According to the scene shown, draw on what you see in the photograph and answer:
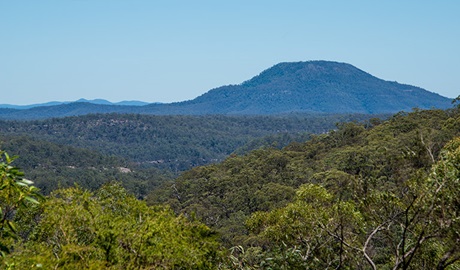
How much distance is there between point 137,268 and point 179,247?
1245 mm

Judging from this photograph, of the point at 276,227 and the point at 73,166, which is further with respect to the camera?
the point at 73,166

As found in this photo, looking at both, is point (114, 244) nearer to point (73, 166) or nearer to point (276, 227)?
point (276, 227)

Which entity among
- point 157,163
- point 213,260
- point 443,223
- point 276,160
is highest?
point 443,223

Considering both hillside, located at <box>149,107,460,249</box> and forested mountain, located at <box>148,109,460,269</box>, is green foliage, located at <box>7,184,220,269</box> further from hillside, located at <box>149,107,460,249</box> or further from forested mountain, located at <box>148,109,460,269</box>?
hillside, located at <box>149,107,460,249</box>

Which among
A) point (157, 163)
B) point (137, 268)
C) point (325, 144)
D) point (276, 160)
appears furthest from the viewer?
point (157, 163)

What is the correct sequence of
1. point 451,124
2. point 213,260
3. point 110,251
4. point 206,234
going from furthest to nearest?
point 451,124 < point 206,234 < point 213,260 < point 110,251

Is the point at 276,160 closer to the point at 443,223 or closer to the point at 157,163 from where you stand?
the point at 443,223

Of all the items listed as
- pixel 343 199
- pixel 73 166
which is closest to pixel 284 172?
pixel 343 199

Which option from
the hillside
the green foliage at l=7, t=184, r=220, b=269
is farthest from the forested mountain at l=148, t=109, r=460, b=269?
the green foliage at l=7, t=184, r=220, b=269

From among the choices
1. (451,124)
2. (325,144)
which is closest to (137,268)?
(451,124)

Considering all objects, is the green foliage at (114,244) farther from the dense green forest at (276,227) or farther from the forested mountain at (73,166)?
the forested mountain at (73,166)

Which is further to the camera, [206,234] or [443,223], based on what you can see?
[206,234]

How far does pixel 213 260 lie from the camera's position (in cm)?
1051

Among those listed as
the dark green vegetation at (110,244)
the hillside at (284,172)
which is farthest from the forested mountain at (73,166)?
the dark green vegetation at (110,244)
